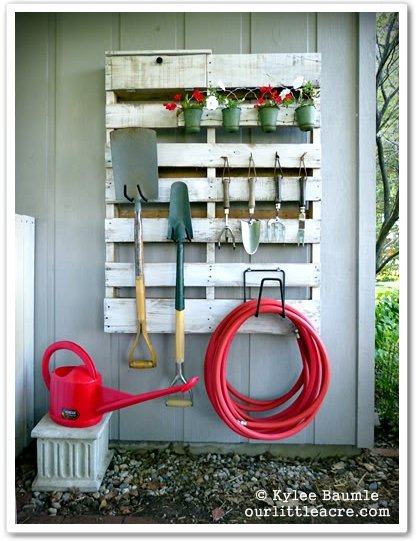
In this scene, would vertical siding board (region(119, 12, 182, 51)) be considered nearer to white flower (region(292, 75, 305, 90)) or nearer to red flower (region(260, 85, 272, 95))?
red flower (region(260, 85, 272, 95))

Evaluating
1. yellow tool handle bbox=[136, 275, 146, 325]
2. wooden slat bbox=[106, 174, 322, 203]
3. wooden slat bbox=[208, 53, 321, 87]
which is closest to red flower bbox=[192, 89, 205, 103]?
wooden slat bbox=[208, 53, 321, 87]

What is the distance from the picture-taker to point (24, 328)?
6.09 ft

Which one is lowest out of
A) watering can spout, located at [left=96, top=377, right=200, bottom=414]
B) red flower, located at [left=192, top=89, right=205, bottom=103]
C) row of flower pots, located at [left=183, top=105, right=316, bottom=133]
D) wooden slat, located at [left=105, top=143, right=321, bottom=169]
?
watering can spout, located at [left=96, top=377, right=200, bottom=414]

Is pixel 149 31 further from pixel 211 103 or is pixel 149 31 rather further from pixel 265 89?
pixel 265 89

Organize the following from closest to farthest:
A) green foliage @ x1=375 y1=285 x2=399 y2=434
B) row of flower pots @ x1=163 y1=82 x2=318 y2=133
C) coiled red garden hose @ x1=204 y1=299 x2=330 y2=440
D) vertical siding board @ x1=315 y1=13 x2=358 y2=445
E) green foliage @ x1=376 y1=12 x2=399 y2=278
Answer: coiled red garden hose @ x1=204 y1=299 x2=330 y2=440 < row of flower pots @ x1=163 y1=82 x2=318 y2=133 < vertical siding board @ x1=315 y1=13 x2=358 y2=445 < green foliage @ x1=375 y1=285 x2=399 y2=434 < green foliage @ x1=376 y1=12 x2=399 y2=278

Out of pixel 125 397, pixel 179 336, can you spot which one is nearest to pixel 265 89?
pixel 179 336

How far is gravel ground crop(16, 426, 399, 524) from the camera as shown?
1536mm

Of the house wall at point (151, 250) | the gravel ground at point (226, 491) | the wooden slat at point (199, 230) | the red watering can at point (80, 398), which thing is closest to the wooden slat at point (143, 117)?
the house wall at point (151, 250)

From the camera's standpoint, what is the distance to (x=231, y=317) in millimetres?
1740

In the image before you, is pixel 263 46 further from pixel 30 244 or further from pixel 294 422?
pixel 294 422

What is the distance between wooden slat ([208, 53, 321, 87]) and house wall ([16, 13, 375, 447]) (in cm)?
9

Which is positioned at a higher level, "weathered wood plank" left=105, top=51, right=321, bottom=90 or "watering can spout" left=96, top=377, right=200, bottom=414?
"weathered wood plank" left=105, top=51, right=321, bottom=90

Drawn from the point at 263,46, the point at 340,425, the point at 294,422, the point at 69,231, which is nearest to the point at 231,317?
the point at 294,422
